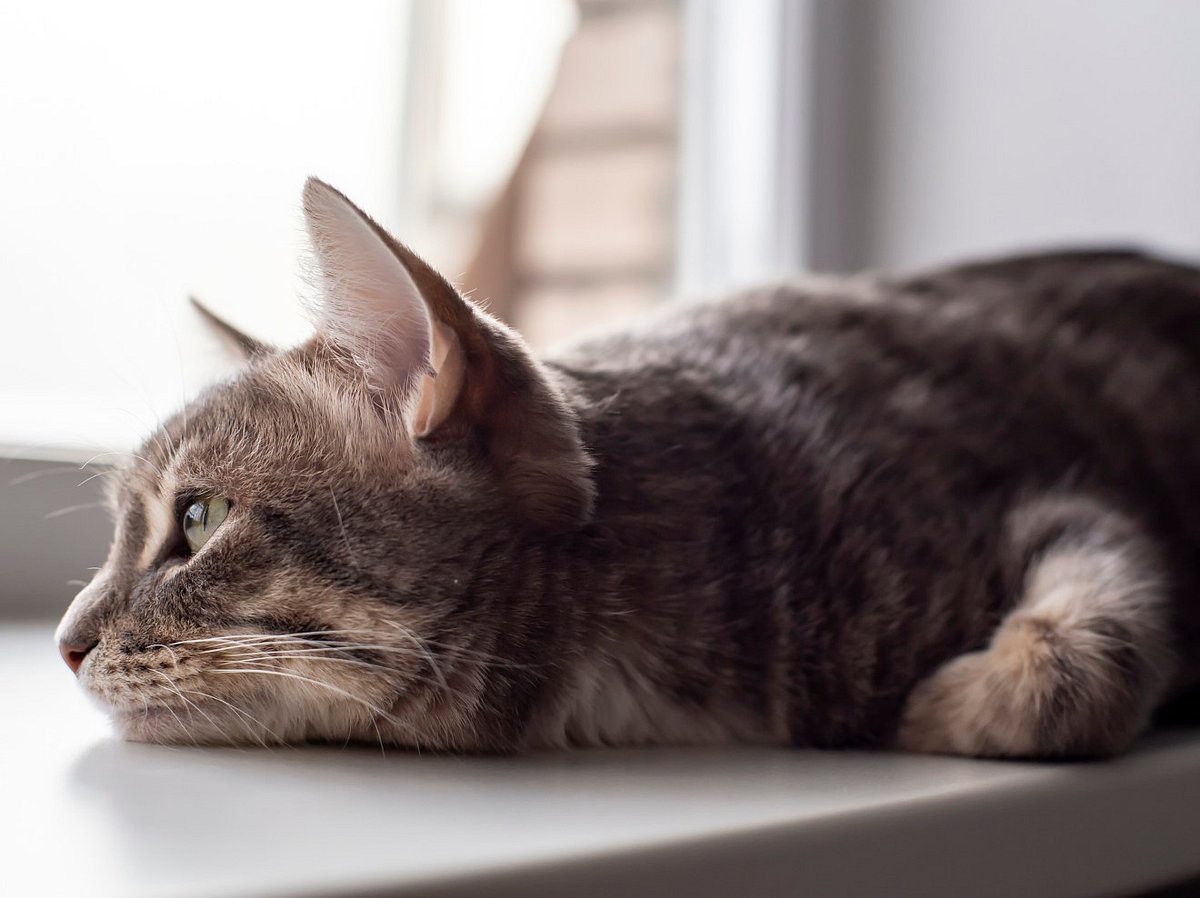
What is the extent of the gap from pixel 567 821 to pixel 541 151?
141cm

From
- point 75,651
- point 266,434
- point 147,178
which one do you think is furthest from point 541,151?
point 75,651

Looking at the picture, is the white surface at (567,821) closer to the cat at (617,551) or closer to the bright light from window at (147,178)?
the cat at (617,551)

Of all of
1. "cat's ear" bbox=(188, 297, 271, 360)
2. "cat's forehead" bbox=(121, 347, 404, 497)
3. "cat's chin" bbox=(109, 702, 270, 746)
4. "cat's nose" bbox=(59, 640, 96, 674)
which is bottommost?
"cat's chin" bbox=(109, 702, 270, 746)

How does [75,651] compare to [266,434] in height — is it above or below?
below

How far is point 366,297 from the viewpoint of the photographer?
2.69 ft

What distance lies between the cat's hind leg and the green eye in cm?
58

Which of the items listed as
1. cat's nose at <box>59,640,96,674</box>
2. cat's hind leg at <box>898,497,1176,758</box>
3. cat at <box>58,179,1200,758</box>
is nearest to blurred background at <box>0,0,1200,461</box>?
cat at <box>58,179,1200,758</box>

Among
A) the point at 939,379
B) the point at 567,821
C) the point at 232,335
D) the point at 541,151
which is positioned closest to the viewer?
the point at 567,821

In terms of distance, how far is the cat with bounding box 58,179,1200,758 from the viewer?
801 mm

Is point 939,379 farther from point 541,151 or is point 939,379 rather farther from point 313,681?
point 541,151

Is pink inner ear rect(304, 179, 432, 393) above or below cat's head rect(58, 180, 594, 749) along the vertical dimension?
above

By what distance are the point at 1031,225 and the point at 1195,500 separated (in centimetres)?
67

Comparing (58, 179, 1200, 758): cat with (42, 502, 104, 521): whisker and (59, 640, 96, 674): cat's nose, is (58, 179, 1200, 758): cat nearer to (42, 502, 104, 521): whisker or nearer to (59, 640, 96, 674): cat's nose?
(59, 640, 96, 674): cat's nose

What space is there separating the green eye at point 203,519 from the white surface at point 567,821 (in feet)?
0.51
